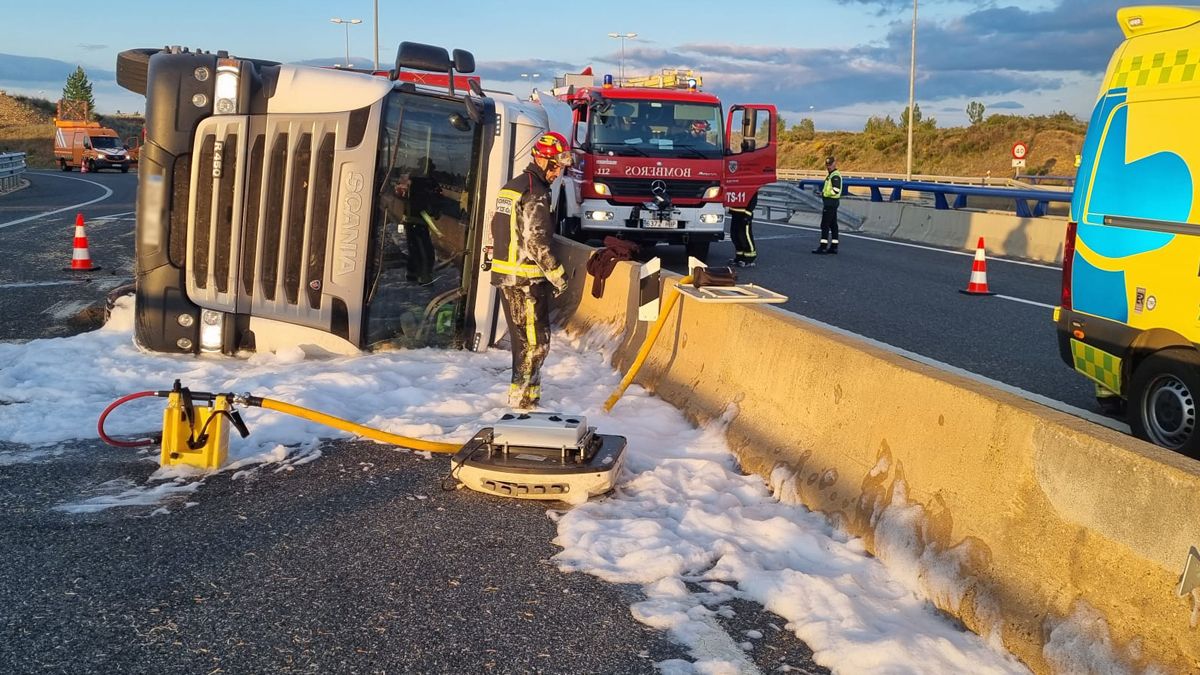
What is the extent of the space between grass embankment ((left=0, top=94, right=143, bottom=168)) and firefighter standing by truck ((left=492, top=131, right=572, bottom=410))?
6508 centimetres

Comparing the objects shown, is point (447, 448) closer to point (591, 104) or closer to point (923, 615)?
point (923, 615)

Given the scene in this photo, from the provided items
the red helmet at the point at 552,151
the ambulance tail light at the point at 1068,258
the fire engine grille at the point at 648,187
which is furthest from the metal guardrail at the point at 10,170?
the ambulance tail light at the point at 1068,258

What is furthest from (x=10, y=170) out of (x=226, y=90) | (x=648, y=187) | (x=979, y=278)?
(x=979, y=278)

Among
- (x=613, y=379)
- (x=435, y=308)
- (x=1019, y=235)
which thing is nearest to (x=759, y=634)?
(x=613, y=379)

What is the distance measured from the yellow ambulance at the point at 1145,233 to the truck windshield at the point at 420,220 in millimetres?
4614

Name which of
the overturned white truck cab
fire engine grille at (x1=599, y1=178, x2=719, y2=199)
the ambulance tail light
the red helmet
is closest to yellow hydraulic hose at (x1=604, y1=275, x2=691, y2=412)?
the red helmet

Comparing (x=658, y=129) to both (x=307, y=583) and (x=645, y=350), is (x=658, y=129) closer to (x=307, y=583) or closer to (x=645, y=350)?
(x=645, y=350)

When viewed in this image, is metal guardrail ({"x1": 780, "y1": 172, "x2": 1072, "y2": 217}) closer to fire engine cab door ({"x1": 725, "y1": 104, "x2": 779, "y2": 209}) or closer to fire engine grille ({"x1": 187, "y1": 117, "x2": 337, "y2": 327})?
fire engine cab door ({"x1": 725, "y1": 104, "x2": 779, "y2": 209})

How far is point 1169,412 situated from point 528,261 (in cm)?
398

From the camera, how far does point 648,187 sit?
51.4 feet

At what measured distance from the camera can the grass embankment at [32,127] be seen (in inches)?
2940

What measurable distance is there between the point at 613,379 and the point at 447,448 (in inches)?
98.8

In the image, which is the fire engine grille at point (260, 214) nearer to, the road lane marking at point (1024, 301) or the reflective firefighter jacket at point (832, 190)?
the road lane marking at point (1024, 301)

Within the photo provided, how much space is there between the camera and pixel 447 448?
19.6 ft
